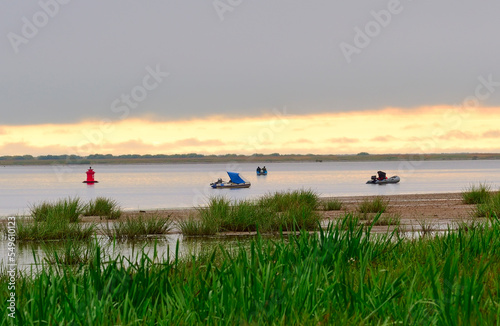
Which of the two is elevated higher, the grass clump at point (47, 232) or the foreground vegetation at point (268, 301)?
the foreground vegetation at point (268, 301)

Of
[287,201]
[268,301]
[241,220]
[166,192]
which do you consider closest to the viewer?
[268,301]

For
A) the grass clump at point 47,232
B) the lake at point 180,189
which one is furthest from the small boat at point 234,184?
the grass clump at point 47,232

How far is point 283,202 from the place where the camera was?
22156 millimetres

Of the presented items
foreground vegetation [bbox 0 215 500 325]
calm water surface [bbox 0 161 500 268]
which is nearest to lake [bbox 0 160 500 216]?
calm water surface [bbox 0 161 500 268]

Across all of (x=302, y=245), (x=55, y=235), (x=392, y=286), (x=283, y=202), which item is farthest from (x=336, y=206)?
(x=392, y=286)

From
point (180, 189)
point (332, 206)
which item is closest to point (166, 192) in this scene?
point (180, 189)

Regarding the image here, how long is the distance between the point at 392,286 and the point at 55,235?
11281mm

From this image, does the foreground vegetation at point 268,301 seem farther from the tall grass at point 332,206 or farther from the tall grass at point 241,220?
the tall grass at point 332,206

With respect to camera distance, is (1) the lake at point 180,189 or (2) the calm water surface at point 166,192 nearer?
(2) the calm water surface at point 166,192

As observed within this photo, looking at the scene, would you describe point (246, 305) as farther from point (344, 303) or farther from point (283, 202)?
point (283, 202)

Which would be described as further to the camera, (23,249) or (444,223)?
(444,223)

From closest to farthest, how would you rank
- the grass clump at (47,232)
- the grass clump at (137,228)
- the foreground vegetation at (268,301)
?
the foreground vegetation at (268,301)
the grass clump at (47,232)
the grass clump at (137,228)

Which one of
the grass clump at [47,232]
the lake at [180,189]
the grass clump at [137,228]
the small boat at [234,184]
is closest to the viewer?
the grass clump at [47,232]

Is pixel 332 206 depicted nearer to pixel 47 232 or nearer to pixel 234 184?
pixel 47 232
